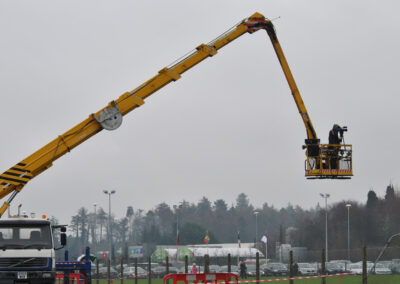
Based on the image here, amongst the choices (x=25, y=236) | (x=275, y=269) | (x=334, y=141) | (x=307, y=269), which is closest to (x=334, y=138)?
(x=334, y=141)

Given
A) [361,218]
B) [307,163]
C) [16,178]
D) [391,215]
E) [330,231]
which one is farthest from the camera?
[330,231]

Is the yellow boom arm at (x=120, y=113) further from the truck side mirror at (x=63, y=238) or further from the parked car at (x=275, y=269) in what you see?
the parked car at (x=275, y=269)

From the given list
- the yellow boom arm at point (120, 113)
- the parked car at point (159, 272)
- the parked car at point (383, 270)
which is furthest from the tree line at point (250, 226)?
the yellow boom arm at point (120, 113)

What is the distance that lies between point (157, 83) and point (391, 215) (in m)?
69.1

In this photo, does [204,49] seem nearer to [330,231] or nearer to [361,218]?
[361,218]

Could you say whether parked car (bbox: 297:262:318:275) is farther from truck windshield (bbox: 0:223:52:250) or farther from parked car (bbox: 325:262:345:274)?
truck windshield (bbox: 0:223:52:250)

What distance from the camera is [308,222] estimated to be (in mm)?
121312

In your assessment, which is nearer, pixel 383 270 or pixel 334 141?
pixel 334 141

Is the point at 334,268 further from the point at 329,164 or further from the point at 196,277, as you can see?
the point at 196,277

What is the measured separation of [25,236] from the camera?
2275 centimetres

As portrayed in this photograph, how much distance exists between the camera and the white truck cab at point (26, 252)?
73.6 ft

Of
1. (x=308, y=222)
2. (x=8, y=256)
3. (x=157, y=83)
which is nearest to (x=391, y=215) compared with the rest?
(x=308, y=222)

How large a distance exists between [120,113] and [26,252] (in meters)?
6.60

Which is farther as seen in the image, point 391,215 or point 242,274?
point 391,215
